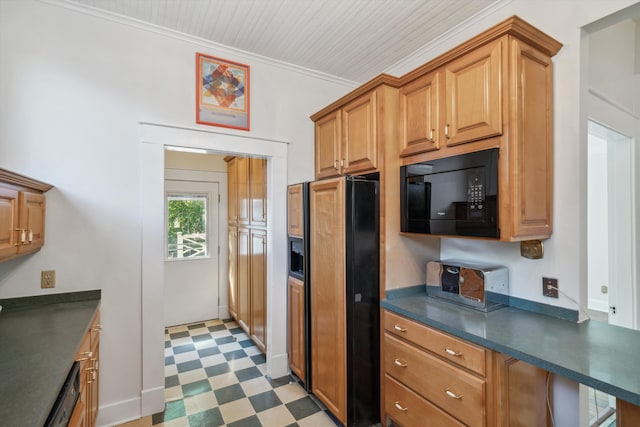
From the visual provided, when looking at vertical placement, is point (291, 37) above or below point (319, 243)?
above

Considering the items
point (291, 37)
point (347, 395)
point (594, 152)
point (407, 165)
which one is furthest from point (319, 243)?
point (594, 152)

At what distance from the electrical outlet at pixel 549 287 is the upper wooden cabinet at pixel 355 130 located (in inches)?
48.3

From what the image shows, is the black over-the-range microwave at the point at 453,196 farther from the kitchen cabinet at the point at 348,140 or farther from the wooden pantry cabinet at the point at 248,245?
the wooden pantry cabinet at the point at 248,245

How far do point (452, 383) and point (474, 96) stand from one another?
5.23 ft

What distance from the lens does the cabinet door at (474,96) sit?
1582mm

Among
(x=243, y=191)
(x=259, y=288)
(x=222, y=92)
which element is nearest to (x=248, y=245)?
(x=259, y=288)

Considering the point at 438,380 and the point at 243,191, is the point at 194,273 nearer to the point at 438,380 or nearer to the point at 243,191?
the point at 243,191

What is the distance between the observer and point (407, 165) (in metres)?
2.10

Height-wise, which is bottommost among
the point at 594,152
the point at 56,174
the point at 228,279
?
the point at 228,279

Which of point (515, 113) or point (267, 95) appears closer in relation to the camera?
point (515, 113)

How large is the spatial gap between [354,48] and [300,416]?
3.01 metres

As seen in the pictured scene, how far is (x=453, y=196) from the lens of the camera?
5.90 ft

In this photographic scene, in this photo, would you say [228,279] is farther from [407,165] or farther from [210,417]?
[407,165]

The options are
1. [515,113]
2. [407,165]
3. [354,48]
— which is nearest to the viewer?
[515,113]
